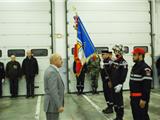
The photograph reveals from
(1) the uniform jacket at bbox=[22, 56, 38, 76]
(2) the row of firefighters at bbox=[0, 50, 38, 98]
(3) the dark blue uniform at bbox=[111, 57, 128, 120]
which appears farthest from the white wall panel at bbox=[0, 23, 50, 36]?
(3) the dark blue uniform at bbox=[111, 57, 128, 120]

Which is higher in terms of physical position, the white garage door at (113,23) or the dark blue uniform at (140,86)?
the white garage door at (113,23)

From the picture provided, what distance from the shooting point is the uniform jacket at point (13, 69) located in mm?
14102

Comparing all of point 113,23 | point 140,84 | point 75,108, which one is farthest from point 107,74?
point 113,23

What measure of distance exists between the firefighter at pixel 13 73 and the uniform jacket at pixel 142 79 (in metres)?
8.19

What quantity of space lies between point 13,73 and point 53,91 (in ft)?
27.9

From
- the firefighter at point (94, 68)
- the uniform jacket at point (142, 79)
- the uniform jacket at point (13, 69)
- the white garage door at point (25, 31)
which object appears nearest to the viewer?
the uniform jacket at point (142, 79)

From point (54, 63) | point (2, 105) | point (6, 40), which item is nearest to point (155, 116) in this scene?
point (54, 63)

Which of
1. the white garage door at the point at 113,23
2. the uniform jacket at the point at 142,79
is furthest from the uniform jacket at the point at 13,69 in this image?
the uniform jacket at the point at 142,79

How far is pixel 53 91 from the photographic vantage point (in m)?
5.92

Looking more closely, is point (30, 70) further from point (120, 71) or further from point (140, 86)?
point (140, 86)

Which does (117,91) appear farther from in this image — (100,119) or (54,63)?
(54,63)

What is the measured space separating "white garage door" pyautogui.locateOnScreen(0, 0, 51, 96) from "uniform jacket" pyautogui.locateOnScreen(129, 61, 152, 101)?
8455 mm

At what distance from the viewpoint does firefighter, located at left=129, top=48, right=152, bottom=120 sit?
657 cm

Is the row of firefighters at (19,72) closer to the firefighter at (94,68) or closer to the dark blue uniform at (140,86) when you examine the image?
the firefighter at (94,68)
